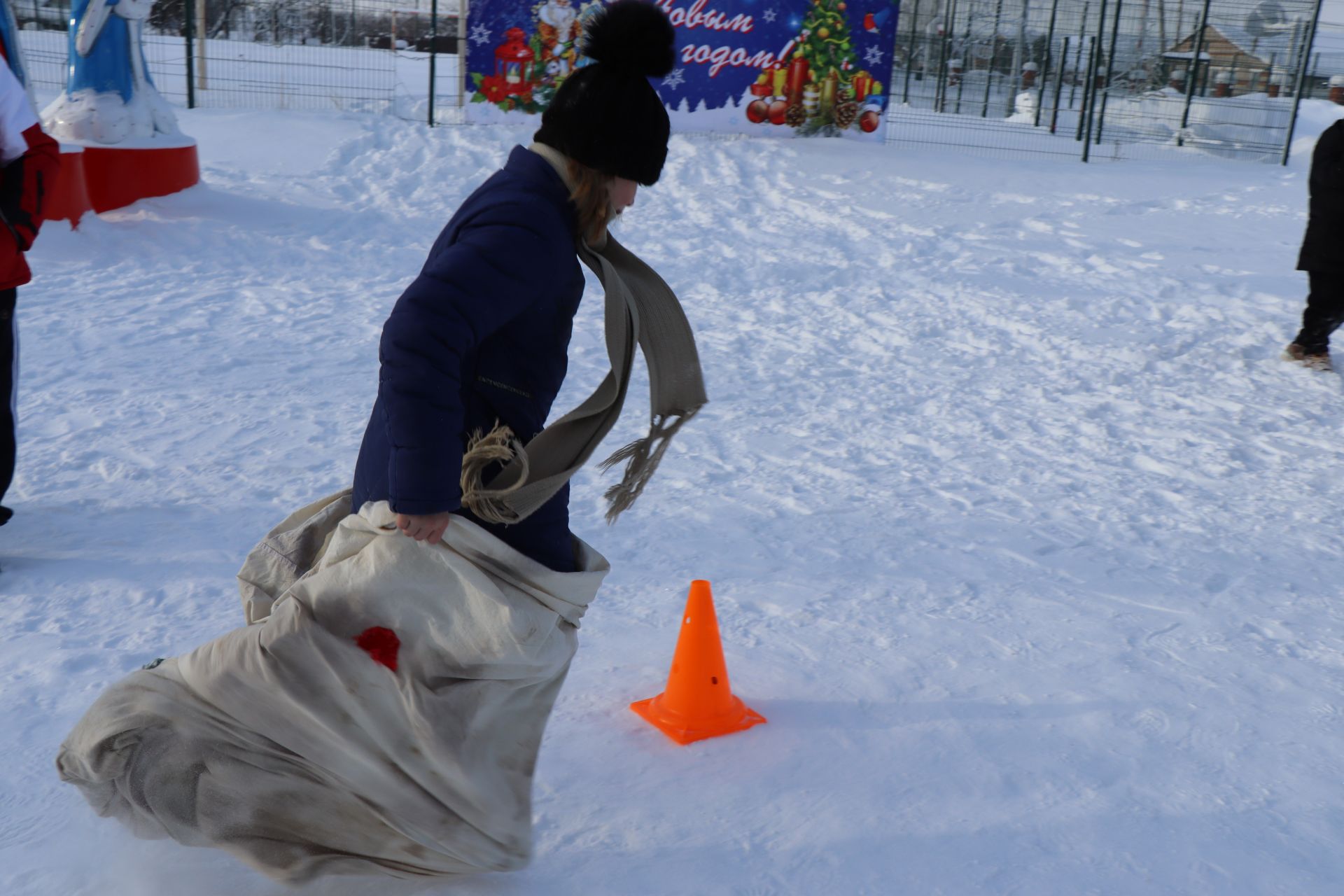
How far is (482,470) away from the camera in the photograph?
79.4 inches

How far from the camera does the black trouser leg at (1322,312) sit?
6234mm

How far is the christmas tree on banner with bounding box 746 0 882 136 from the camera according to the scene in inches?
495

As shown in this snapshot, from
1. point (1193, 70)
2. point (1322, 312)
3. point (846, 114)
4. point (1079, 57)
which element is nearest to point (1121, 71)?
point (1079, 57)

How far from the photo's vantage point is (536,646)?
204cm

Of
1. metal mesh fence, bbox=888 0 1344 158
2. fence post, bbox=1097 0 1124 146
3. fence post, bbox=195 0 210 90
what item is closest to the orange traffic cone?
metal mesh fence, bbox=888 0 1344 158

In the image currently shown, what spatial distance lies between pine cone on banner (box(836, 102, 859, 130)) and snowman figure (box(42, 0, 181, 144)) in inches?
289

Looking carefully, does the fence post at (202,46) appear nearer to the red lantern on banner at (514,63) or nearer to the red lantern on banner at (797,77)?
the red lantern on banner at (514,63)

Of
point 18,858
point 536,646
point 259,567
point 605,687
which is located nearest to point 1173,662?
point 605,687

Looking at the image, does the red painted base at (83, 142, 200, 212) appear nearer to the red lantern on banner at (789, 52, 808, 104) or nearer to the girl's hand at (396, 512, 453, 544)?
the red lantern on banner at (789, 52, 808, 104)

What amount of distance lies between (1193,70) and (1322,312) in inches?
379

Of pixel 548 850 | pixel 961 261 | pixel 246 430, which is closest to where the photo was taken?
pixel 548 850

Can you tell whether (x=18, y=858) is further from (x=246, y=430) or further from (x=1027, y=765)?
(x=246, y=430)

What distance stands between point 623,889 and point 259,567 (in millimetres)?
983

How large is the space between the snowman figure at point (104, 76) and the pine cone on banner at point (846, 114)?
7.34 meters
